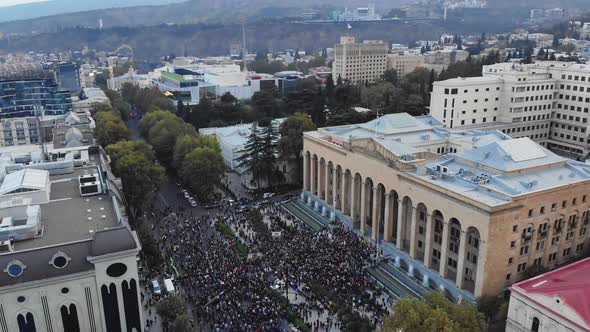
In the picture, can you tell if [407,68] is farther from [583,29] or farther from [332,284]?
[332,284]

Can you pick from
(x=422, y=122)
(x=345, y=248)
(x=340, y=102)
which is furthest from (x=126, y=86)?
(x=345, y=248)

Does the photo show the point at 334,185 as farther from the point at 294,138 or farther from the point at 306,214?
the point at 294,138

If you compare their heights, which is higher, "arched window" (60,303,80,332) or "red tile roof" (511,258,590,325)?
"red tile roof" (511,258,590,325)

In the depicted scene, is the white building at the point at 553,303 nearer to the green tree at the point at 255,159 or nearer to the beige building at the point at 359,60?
the green tree at the point at 255,159

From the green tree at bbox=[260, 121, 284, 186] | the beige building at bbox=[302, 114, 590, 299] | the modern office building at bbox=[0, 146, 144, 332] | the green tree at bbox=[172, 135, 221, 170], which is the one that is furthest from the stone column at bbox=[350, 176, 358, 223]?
the green tree at bbox=[172, 135, 221, 170]

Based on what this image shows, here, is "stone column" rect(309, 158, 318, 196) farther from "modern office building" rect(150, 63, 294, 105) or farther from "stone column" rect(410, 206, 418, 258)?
"modern office building" rect(150, 63, 294, 105)

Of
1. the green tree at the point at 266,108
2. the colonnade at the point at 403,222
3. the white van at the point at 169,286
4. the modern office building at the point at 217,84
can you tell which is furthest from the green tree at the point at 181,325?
the modern office building at the point at 217,84

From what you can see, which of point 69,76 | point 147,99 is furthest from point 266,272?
point 69,76
